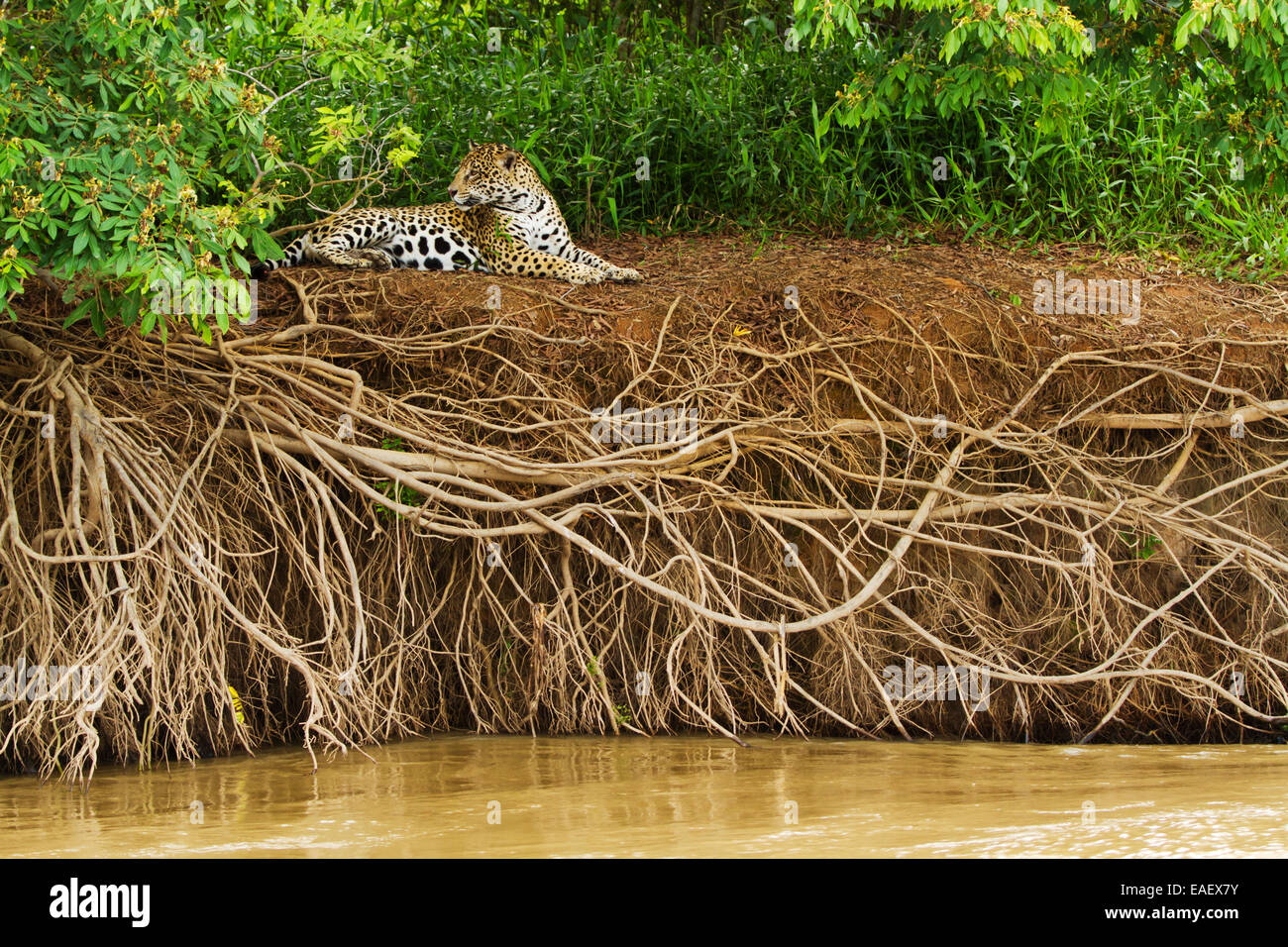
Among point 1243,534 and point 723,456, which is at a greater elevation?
point 723,456

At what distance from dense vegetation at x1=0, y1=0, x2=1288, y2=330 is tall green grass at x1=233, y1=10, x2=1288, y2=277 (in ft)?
0.05

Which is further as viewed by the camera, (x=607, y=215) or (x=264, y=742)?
(x=607, y=215)

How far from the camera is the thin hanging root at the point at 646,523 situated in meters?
4.43

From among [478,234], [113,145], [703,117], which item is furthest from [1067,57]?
[113,145]

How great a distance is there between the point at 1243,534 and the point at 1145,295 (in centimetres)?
121

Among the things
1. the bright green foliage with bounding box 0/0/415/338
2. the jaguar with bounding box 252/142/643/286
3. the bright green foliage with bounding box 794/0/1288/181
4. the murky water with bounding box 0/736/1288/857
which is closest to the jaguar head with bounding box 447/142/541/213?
the jaguar with bounding box 252/142/643/286

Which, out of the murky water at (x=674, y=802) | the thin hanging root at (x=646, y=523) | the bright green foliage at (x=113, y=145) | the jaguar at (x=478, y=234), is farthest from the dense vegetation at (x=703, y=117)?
the murky water at (x=674, y=802)

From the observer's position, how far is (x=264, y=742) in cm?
487

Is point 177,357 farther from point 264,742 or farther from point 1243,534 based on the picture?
point 1243,534

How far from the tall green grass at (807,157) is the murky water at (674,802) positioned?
9.74 feet
